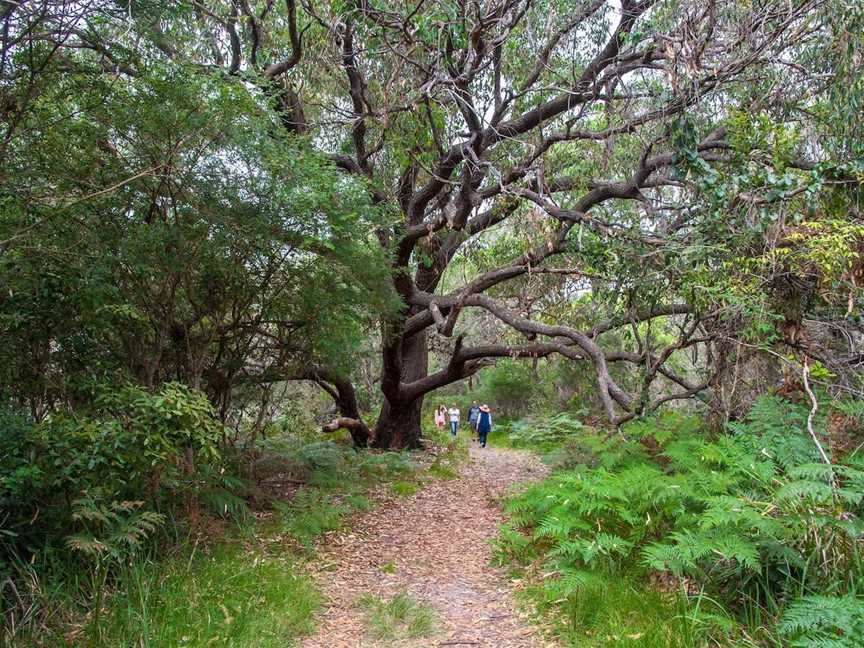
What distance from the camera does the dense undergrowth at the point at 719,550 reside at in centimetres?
352

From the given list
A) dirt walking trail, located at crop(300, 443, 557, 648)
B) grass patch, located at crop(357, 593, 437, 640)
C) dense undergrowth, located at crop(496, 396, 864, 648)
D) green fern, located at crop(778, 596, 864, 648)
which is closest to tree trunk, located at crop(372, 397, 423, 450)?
dirt walking trail, located at crop(300, 443, 557, 648)

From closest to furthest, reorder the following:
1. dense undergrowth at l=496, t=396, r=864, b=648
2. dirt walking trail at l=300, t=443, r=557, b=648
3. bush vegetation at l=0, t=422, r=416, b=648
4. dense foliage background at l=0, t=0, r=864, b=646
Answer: dense undergrowth at l=496, t=396, r=864, b=648, bush vegetation at l=0, t=422, r=416, b=648, dense foliage background at l=0, t=0, r=864, b=646, dirt walking trail at l=300, t=443, r=557, b=648

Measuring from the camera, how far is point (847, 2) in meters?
5.32

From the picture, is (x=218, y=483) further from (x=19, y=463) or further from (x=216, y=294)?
(x=19, y=463)

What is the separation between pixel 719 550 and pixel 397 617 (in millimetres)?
2507

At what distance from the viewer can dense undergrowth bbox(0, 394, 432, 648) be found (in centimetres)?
382

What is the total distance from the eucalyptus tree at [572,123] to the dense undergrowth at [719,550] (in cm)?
151

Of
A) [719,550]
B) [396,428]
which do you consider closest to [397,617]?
[719,550]

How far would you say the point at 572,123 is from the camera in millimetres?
7695

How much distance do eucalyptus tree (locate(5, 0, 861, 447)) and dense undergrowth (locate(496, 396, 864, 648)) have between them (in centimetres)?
151

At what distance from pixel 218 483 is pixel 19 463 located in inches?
101

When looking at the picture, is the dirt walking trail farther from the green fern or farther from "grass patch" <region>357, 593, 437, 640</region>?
the green fern

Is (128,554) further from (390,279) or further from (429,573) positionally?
(390,279)

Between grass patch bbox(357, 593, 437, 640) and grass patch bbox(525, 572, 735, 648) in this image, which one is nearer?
grass patch bbox(525, 572, 735, 648)
